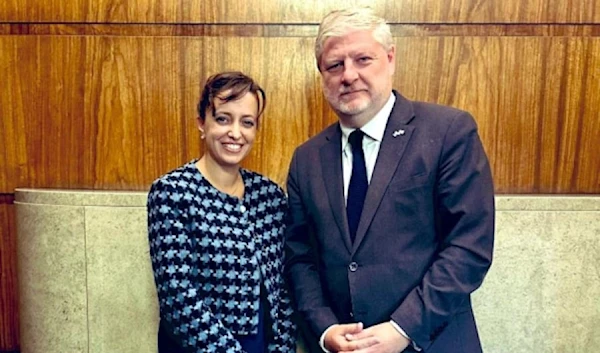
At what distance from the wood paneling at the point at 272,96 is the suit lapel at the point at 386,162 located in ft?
1.90

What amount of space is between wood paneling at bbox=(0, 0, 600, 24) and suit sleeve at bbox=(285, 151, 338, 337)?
653 millimetres

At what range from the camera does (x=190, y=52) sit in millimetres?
2051

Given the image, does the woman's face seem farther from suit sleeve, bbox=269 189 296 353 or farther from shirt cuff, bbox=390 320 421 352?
shirt cuff, bbox=390 320 421 352

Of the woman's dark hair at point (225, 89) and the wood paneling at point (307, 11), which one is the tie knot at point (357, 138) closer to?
the woman's dark hair at point (225, 89)

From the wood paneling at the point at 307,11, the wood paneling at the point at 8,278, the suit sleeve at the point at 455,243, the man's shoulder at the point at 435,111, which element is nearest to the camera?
the suit sleeve at the point at 455,243

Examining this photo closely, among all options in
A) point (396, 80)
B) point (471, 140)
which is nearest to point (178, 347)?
point (471, 140)

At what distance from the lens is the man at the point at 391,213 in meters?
1.41

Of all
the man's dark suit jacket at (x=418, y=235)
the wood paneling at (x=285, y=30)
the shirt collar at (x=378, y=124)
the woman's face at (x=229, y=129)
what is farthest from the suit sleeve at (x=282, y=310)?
the wood paneling at (x=285, y=30)

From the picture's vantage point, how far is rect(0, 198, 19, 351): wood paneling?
2.18 meters

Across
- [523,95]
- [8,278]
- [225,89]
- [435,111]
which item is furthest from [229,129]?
[8,278]

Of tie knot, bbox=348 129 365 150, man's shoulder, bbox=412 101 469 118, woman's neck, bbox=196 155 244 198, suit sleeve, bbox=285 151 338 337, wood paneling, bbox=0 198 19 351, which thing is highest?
man's shoulder, bbox=412 101 469 118

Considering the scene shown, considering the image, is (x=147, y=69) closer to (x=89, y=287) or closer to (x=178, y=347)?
(x=89, y=287)

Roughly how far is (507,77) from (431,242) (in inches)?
35.4

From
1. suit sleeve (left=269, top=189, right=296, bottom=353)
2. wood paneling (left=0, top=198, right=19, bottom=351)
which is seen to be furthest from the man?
wood paneling (left=0, top=198, right=19, bottom=351)
